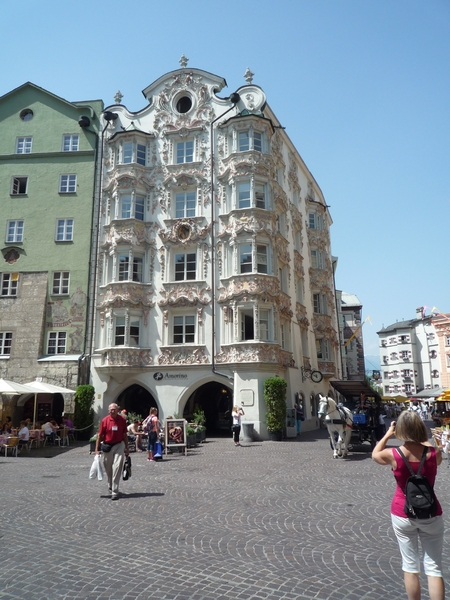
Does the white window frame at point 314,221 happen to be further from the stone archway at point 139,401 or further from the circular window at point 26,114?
the circular window at point 26,114

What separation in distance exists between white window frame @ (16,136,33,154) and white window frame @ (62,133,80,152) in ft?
8.26

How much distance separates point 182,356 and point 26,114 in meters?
21.9

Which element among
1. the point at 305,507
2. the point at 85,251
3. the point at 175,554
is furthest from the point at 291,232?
the point at 175,554

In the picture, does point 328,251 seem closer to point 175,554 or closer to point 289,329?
point 289,329

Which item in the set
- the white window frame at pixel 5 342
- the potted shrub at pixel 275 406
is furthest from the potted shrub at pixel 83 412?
the potted shrub at pixel 275 406

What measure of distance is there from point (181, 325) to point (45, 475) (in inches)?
637

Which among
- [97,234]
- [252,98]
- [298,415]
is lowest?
[298,415]

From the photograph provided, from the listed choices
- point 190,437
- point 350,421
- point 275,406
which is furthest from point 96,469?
point 275,406

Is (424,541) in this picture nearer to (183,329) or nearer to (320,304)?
(183,329)

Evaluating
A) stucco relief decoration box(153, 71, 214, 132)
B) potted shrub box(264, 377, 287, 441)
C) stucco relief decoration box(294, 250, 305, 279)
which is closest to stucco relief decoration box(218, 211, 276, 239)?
stucco relief decoration box(294, 250, 305, 279)

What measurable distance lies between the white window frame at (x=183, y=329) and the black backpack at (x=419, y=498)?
26.0m

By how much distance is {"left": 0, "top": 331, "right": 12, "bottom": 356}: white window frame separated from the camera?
3183 cm

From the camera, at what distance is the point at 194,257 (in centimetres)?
3150

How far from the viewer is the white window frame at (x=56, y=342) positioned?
31.8 metres
